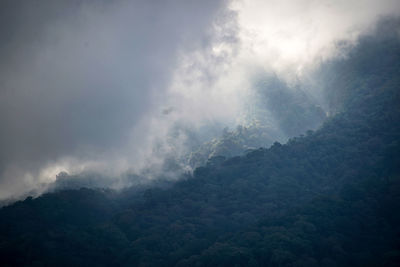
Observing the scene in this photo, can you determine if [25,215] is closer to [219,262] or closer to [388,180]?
[219,262]

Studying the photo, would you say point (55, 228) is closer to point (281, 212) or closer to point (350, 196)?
point (281, 212)

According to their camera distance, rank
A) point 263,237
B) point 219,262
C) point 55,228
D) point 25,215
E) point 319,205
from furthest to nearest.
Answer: point 25,215 → point 55,228 → point 319,205 → point 263,237 → point 219,262

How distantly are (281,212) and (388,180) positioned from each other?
25.9 meters

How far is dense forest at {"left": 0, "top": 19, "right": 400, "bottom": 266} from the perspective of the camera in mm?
76375

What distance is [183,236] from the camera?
9050 centimetres

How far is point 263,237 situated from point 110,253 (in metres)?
35.0

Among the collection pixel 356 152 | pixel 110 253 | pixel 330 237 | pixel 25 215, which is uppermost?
pixel 25 215

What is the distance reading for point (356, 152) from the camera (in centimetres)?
10825

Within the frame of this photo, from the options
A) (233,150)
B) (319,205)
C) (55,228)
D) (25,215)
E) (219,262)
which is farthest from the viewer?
(233,150)

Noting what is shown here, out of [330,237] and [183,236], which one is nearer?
[330,237]

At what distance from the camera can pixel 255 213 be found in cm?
9712

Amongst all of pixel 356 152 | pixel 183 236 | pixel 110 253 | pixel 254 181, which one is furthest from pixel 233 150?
pixel 110 253

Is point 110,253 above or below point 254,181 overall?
below

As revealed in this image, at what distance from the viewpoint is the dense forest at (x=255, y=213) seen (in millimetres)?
76375
